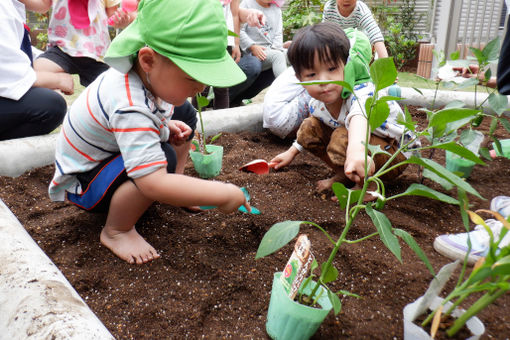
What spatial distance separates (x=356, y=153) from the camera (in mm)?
1298

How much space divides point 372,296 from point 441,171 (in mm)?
577

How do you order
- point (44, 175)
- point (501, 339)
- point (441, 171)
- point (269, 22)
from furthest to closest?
point (269, 22), point (44, 175), point (501, 339), point (441, 171)

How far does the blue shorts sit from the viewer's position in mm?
1230

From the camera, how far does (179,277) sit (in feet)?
3.79

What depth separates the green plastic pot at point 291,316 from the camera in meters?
0.82

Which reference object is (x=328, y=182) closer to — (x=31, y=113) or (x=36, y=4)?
(x=31, y=113)

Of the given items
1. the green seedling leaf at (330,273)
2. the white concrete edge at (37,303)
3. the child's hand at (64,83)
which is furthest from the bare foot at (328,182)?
the child's hand at (64,83)

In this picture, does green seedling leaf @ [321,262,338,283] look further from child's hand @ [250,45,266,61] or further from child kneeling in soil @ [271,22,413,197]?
child's hand @ [250,45,266,61]

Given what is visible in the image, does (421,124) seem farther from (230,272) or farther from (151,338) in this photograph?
(151,338)

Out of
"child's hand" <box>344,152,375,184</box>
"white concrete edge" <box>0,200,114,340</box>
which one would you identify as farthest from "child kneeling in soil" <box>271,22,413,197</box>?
"white concrete edge" <box>0,200,114,340</box>

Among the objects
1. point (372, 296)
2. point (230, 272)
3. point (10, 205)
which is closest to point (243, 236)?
point (230, 272)

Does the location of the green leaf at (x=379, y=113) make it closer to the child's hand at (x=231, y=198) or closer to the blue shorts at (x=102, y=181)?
the child's hand at (x=231, y=198)

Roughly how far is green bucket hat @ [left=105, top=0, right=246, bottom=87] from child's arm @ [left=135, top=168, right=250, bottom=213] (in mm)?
286

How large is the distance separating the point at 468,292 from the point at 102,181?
1042 millimetres
